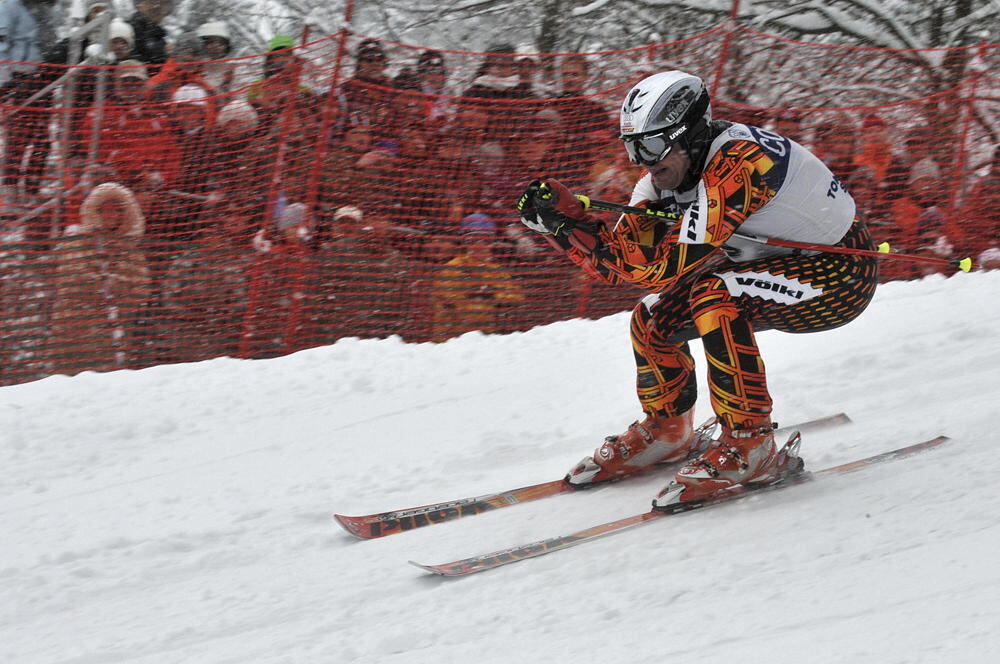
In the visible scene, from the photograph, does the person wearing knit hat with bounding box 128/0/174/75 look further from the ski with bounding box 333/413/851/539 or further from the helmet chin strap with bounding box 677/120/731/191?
the helmet chin strap with bounding box 677/120/731/191

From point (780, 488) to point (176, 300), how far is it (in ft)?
11.3

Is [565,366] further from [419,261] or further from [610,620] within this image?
[610,620]

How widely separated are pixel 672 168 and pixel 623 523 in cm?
126

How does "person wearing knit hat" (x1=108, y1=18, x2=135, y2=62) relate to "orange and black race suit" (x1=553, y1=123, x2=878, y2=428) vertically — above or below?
above

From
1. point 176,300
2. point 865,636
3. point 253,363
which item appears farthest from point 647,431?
point 176,300

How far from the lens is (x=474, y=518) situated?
3873mm

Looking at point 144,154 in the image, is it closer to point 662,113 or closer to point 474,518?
point 474,518

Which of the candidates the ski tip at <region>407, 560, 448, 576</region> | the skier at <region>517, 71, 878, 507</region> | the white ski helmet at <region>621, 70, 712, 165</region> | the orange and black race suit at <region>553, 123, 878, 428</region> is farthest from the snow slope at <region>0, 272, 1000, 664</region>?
the white ski helmet at <region>621, 70, 712, 165</region>

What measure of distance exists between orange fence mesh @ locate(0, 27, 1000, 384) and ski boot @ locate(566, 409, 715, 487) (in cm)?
214

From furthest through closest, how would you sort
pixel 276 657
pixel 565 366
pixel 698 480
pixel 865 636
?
pixel 565 366, pixel 698 480, pixel 276 657, pixel 865 636

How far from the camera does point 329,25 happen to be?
12781 mm

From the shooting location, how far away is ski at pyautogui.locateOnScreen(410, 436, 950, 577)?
132 inches

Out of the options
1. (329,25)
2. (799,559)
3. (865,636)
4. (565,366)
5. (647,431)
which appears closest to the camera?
(865,636)

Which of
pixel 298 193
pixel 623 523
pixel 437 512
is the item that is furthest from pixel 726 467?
pixel 298 193
